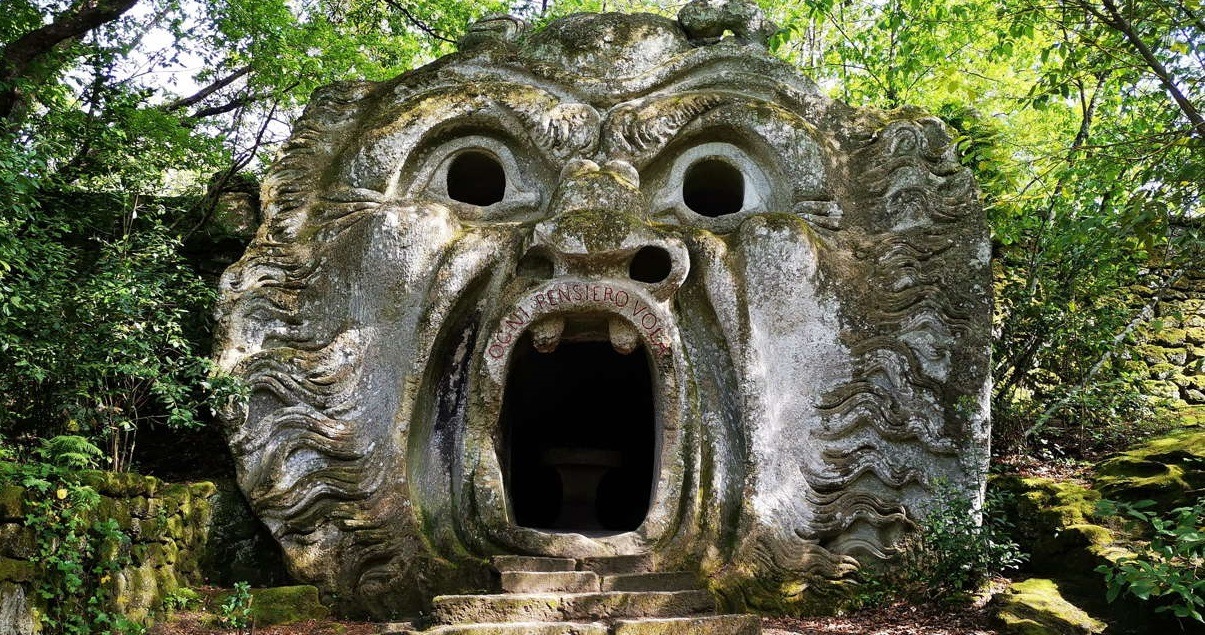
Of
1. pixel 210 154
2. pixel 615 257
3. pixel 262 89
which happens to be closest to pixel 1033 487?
pixel 615 257

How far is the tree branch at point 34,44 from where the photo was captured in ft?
22.6

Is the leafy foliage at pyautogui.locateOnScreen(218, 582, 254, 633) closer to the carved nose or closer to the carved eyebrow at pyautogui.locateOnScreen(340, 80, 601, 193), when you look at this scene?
the carved nose

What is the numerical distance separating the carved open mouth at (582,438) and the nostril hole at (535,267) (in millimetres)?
1243

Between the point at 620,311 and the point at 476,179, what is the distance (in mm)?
2169

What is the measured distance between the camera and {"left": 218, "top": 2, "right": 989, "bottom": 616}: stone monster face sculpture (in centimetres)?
622

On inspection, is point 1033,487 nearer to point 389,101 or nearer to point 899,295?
point 899,295

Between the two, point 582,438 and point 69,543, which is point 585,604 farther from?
point 582,438

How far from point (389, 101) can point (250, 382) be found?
2367mm

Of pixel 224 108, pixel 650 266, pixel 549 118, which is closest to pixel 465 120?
pixel 549 118

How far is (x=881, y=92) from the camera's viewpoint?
1200cm

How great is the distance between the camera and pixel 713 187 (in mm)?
7891

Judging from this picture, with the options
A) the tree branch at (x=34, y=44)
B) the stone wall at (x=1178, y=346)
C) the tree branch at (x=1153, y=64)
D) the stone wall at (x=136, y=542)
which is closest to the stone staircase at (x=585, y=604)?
the stone wall at (x=136, y=542)

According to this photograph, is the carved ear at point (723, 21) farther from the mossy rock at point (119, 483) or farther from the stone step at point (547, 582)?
the mossy rock at point (119, 483)

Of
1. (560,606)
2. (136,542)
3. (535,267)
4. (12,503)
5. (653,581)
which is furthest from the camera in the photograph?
(535,267)
